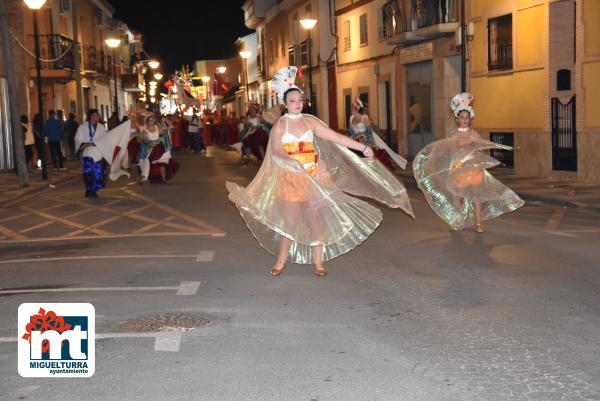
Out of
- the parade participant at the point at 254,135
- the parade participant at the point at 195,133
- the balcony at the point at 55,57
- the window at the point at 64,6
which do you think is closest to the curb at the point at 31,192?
the parade participant at the point at 254,135

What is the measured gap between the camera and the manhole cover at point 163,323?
6566 mm

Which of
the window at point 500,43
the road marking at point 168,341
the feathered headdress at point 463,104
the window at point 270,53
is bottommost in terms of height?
the road marking at point 168,341

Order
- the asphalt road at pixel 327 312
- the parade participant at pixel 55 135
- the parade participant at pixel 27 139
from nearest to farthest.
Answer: the asphalt road at pixel 327 312, the parade participant at pixel 27 139, the parade participant at pixel 55 135

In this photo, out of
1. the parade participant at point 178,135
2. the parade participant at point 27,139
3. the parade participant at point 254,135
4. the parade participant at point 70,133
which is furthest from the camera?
the parade participant at point 178,135

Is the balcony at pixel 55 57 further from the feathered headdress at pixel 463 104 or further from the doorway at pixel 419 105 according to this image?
the feathered headdress at pixel 463 104

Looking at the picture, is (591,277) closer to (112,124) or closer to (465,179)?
(465,179)

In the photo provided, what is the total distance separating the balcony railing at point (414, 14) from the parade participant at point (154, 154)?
348 inches

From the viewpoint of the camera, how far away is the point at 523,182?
1895 centimetres

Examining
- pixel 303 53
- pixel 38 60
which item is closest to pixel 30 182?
pixel 38 60

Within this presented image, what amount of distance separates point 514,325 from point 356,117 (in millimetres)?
14148

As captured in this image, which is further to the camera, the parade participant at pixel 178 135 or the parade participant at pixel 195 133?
the parade participant at pixel 178 135

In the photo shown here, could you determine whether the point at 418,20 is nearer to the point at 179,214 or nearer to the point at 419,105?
the point at 419,105

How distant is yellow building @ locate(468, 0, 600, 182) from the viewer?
61.4ft

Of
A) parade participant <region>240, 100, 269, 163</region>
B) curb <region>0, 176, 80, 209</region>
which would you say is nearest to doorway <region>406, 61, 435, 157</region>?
parade participant <region>240, 100, 269, 163</region>
